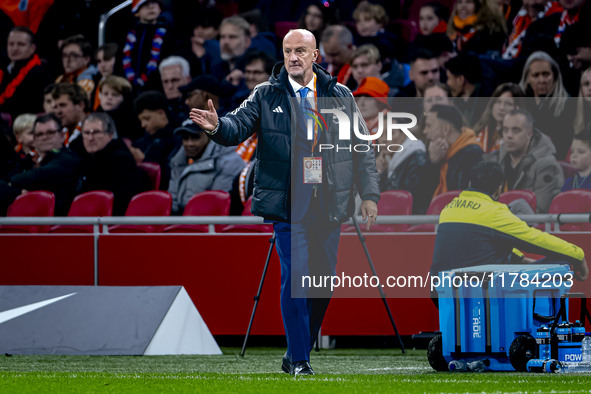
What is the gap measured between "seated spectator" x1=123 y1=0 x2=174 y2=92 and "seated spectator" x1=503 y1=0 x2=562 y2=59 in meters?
4.60

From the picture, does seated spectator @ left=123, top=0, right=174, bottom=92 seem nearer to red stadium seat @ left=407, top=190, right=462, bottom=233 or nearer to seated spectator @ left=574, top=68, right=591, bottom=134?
red stadium seat @ left=407, top=190, right=462, bottom=233

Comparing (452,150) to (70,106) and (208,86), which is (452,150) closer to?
(208,86)

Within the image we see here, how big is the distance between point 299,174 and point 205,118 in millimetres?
665

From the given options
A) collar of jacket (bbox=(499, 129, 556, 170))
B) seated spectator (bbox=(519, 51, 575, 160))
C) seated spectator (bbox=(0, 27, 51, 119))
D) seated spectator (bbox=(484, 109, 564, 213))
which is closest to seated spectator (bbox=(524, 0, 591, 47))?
seated spectator (bbox=(519, 51, 575, 160))

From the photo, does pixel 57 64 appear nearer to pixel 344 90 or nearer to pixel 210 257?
pixel 210 257

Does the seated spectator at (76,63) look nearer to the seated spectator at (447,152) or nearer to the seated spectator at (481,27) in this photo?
the seated spectator at (481,27)

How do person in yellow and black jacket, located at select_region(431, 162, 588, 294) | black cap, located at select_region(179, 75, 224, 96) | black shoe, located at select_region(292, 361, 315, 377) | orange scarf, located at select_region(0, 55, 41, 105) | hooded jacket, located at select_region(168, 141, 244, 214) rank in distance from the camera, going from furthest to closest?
orange scarf, located at select_region(0, 55, 41, 105) → black cap, located at select_region(179, 75, 224, 96) → hooded jacket, located at select_region(168, 141, 244, 214) → person in yellow and black jacket, located at select_region(431, 162, 588, 294) → black shoe, located at select_region(292, 361, 315, 377)

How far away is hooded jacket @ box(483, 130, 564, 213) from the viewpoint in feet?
25.0

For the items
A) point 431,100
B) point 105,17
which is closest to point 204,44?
point 105,17

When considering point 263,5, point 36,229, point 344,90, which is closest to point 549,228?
point 344,90

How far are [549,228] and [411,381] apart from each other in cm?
314

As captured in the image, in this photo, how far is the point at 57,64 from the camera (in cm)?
1277

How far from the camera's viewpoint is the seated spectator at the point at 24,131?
35.7 ft

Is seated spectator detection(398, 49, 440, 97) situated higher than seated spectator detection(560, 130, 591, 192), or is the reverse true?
seated spectator detection(398, 49, 440, 97)
